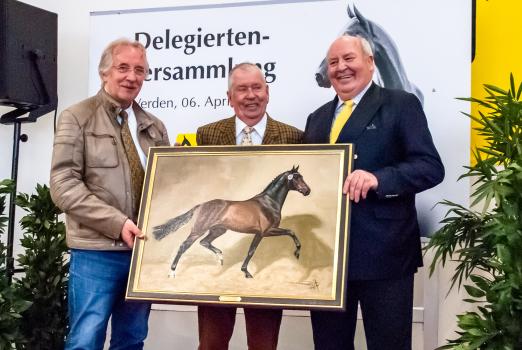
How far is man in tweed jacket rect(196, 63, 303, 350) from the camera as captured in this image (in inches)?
105

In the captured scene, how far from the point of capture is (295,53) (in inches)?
137

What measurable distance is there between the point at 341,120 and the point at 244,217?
1.79 ft

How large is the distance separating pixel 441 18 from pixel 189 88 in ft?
4.54

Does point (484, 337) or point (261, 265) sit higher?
point (261, 265)

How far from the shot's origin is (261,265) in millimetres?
2422

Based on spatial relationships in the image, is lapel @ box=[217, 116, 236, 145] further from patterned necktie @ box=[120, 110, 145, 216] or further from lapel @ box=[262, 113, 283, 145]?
patterned necktie @ box=[120, 110, 145, 216]

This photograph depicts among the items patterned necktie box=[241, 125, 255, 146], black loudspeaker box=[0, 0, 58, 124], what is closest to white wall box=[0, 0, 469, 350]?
black loudspeaker box=[0, 0, 58, 124]

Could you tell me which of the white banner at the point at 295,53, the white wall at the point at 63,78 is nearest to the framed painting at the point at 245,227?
the white banner at the point at 295,53

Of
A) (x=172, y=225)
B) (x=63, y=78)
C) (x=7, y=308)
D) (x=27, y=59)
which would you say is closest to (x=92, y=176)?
(x=172, y=225)

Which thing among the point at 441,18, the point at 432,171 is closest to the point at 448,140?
the point at 441,18

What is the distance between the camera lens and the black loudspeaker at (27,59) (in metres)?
3.47

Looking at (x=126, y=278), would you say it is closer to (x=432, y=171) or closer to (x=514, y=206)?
(x=432, y=171)

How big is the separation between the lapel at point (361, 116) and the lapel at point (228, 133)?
48 cm

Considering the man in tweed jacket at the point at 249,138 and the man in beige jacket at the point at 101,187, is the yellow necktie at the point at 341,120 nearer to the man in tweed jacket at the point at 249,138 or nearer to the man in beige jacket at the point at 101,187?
the man in tweed jacket at the point at 249,138
